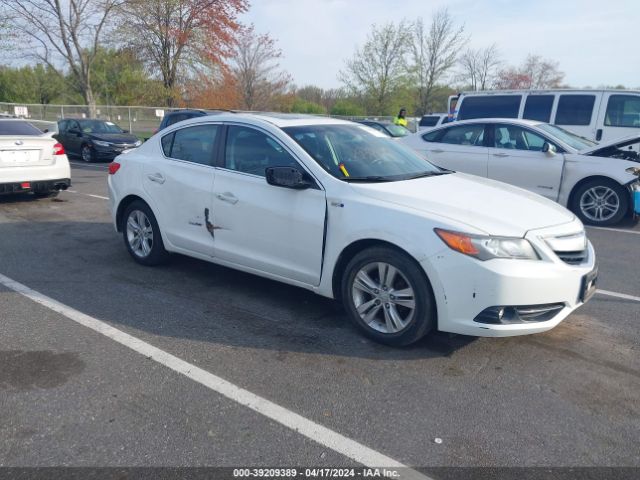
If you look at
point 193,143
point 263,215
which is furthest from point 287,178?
point 193,143

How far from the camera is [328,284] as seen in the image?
13.8 feet

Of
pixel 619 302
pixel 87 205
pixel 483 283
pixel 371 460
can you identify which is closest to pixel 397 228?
pixel 483 283

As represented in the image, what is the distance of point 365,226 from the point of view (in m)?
3.89

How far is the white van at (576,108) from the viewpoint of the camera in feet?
35.2

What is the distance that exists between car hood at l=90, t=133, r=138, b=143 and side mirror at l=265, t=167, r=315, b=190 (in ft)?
49.0

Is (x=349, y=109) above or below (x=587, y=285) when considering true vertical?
above

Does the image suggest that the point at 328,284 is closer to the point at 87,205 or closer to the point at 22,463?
the point at 22,463

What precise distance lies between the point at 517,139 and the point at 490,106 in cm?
346

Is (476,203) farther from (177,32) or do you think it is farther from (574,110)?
(177,32)

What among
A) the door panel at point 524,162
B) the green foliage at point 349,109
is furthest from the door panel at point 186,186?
the green foliage at point 349,109

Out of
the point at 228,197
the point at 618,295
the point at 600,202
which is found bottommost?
the point at 618,295

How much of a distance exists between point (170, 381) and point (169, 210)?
7.62 feet

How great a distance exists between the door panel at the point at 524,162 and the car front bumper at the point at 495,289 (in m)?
5.43

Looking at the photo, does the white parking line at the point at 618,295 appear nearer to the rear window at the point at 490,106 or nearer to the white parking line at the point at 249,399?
the white parking line at the point at 249,399
